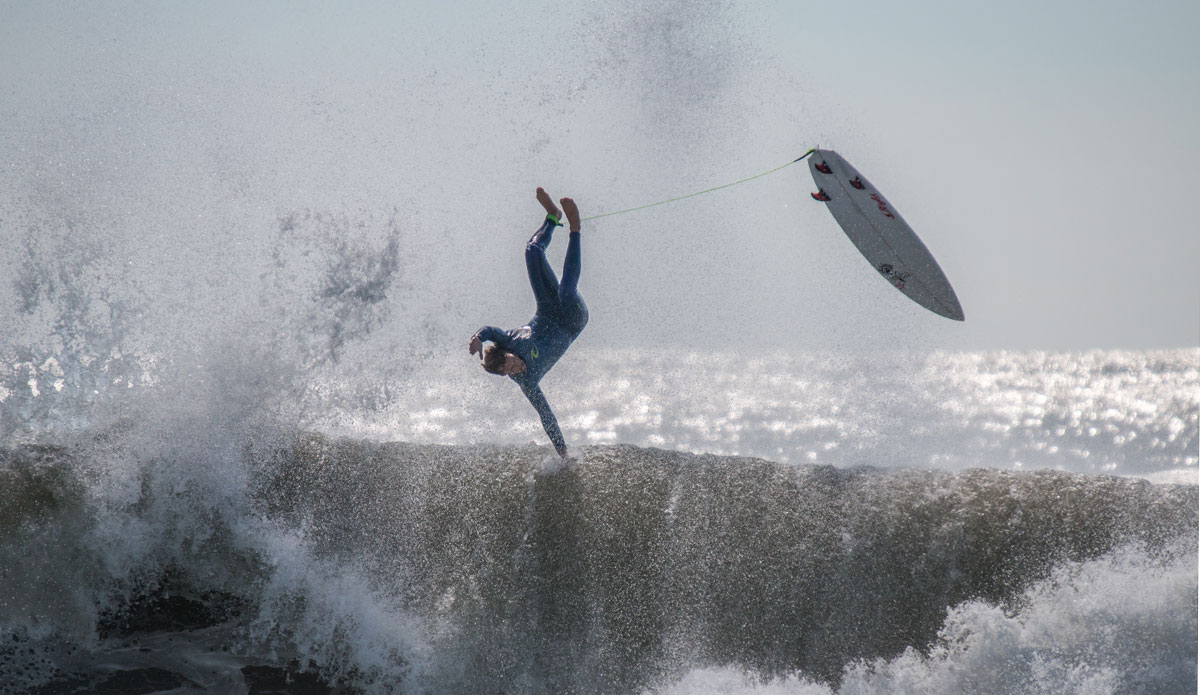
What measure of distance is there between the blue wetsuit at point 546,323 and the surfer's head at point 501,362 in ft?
0.50

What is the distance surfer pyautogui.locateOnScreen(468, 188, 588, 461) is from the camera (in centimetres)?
557

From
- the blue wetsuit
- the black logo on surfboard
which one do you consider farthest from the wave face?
the black logo on surfboard

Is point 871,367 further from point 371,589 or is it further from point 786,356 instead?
point 371,589

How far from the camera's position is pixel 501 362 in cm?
546

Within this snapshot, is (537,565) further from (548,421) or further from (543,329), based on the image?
(543,329)

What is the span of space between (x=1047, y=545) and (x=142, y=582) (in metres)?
6.26

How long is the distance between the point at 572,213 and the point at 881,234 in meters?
2.96

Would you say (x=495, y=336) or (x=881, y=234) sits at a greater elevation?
(x=881, y=234)

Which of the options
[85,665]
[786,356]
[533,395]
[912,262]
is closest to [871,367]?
[786,356]

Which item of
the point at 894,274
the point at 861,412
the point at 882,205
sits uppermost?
the point at 861,412

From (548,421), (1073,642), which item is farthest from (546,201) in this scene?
(1073,642)

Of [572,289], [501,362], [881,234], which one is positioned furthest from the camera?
[881,234]

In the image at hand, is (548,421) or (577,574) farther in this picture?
(548,421)

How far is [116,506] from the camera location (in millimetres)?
6223
